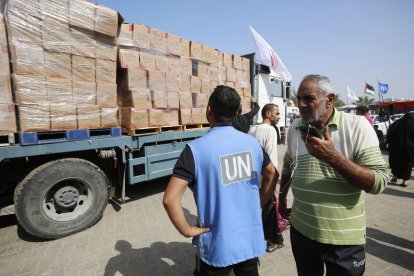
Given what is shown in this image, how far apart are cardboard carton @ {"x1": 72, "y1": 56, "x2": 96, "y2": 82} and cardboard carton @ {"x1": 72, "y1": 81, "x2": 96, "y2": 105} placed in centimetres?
8

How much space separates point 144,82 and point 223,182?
341 centimetres

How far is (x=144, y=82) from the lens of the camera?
4.50 metres

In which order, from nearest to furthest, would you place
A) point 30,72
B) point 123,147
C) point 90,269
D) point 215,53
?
1. point 90,269
2. point 30,72
3. point 123,147
4. point 215,53

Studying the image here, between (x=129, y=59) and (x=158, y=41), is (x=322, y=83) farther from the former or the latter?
(x=158, y=41)

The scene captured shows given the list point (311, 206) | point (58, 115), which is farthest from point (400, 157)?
point (58, 115)

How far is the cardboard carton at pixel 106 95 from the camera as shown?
12.9 feet

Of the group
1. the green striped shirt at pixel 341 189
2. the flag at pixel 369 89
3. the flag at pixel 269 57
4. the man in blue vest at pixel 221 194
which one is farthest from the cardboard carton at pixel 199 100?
the flag at pixel 369 89

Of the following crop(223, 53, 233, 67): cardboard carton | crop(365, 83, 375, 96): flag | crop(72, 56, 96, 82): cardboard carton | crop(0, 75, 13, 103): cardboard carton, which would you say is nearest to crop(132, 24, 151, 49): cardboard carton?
crop(72, 56, 96, 82): cardboard carton

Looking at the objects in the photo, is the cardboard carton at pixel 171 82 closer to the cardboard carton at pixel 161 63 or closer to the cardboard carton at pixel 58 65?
the cardboard carton at pixel 161 63

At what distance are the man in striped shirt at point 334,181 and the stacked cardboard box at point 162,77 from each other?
130 inches

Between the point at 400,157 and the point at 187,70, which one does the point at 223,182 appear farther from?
the point at 400,157

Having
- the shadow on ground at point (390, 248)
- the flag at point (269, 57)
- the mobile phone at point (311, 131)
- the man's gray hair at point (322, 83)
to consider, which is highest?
the flag at point (269, 57)

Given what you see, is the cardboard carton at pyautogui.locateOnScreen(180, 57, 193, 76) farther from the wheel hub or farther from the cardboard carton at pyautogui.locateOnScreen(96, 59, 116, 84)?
the wheel hub

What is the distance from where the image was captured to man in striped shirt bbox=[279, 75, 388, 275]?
60.3 inches
